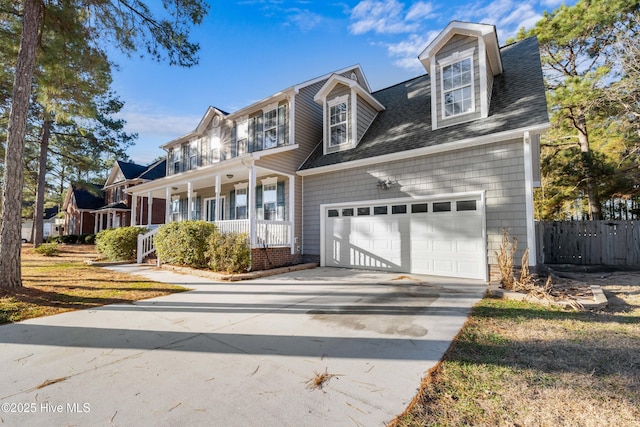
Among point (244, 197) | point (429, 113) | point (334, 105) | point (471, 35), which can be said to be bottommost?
point (244, 197)

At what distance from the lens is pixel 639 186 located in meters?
13.1

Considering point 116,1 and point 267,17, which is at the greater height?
point 267,17

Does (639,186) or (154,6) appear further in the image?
(639,186)

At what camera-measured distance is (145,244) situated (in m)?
12.2

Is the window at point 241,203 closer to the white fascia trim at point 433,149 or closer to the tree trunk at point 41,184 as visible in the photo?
the white fascia trim at point 433,149

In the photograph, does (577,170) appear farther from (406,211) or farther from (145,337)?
(145,337)

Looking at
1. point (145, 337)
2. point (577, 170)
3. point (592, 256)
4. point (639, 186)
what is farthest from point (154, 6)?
point (639, 186)

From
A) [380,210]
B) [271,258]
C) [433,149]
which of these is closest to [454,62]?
[433,149]

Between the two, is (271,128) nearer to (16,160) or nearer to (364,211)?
(364,211)

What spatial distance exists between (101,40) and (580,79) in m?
16.4

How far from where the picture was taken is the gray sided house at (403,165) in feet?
22.9

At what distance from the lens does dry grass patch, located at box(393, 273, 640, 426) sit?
2.07m

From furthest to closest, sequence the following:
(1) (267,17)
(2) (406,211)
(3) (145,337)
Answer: (1) (267,17) < (2) (406,211) < (3) (145,337)

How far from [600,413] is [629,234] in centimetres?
1083
